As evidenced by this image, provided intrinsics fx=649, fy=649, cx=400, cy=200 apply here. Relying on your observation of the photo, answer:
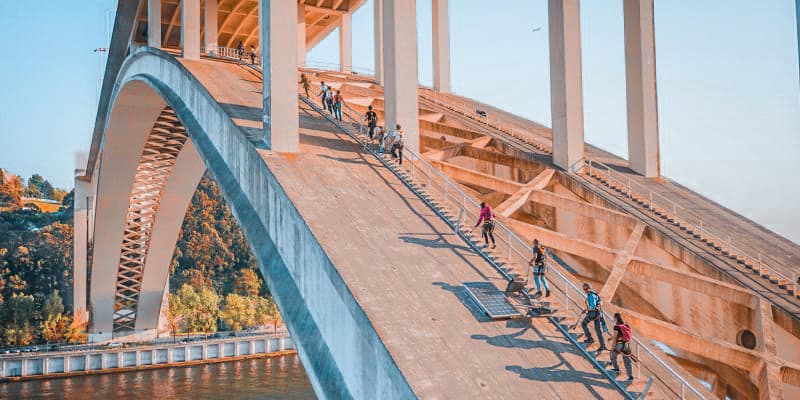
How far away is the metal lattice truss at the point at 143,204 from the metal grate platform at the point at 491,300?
25.9 m

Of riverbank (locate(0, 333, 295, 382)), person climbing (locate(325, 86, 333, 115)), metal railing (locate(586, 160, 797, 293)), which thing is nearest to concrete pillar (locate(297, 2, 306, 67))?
person climbing (locate(325, 86, 333, 115))

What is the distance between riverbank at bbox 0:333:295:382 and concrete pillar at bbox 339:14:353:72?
2131 cm

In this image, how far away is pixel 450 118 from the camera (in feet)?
74.5

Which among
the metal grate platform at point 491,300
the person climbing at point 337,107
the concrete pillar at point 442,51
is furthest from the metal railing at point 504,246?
the concrete pillar at point 442,51

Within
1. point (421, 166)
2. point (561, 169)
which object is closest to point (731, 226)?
point (561, 169)

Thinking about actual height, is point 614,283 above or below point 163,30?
below

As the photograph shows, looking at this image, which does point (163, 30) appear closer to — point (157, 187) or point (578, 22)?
point (157, 187)

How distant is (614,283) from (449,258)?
296 cm

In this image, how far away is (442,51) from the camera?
33.6m

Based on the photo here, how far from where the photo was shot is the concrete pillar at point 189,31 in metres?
21.2

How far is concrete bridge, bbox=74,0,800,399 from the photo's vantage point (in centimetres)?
809

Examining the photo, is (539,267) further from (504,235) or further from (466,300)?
(504,235)

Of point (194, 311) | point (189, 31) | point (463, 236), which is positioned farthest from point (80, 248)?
point (463, 236)

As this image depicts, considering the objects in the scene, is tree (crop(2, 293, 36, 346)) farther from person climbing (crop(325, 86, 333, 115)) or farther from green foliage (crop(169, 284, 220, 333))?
person climbing (crop(325, 86, 333, 115))
